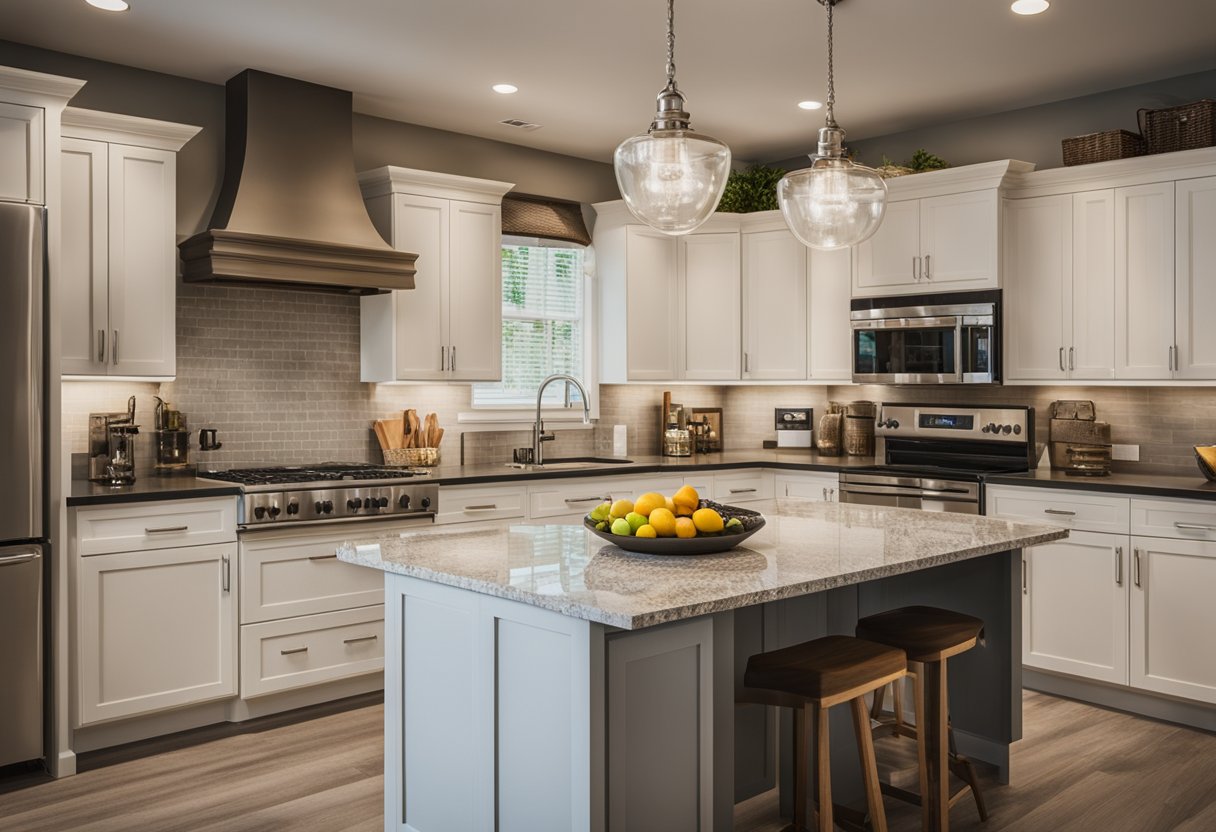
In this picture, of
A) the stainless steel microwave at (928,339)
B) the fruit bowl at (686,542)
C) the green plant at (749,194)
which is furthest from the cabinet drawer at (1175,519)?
the green plant at (749,194)

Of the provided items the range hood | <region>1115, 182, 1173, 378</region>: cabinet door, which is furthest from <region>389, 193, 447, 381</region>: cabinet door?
<region>1115, 182, 1173, 378</region>: cabinet door

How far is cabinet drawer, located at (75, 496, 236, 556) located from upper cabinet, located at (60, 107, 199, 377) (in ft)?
2.01

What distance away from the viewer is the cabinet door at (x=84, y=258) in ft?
12.8

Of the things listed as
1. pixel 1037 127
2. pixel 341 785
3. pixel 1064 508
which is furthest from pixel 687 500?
pixel 1037 127

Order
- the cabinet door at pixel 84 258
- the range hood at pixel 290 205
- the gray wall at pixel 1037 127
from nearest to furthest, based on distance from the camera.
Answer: the cabinet door at pixel 84 258, the range hood at pixel 290 205, the gray wall at pixel 1037 127

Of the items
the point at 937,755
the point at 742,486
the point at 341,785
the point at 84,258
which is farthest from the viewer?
the point at 742,486

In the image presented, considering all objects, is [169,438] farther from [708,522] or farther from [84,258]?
[708,522]

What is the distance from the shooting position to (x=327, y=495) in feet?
14.0

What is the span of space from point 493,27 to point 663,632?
109 inches

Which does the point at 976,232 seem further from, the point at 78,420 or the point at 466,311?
the point at 78,420

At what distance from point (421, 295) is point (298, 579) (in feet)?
5.08

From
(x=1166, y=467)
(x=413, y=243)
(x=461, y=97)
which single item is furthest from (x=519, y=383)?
(x=1166, y=467)

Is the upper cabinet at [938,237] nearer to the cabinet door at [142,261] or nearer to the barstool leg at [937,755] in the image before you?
the barstool leg at [937,755]

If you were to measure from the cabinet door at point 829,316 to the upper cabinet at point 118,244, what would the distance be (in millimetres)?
3401
